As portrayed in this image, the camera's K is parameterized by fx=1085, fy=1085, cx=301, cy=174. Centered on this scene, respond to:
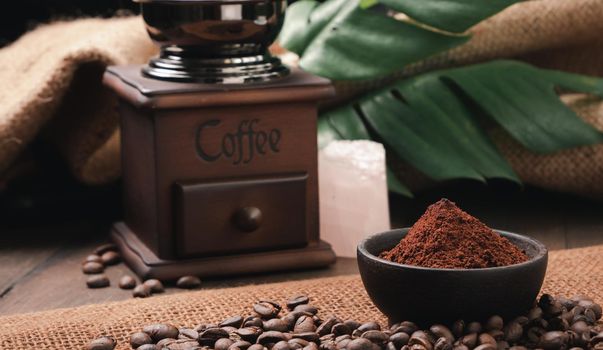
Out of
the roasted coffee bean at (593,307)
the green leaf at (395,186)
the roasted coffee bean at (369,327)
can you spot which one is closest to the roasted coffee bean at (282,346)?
the roasted coffee bean at (369,327)

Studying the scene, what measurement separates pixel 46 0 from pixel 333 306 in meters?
1.45

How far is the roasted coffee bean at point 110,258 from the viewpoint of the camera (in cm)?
201

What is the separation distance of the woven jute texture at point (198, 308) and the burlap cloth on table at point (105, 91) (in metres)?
0.49

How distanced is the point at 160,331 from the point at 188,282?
366 mm

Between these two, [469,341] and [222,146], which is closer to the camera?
[469,341]

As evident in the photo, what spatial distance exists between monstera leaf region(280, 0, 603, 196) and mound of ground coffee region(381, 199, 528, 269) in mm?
733

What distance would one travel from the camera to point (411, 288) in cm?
141

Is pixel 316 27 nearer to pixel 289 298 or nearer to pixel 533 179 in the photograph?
pixel 533 179

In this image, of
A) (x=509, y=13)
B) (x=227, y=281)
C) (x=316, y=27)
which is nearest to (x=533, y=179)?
(x=509, y=13)

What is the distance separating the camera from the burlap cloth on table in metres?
2.21

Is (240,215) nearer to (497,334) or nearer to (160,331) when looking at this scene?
(160,331)

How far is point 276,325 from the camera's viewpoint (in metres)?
1.50

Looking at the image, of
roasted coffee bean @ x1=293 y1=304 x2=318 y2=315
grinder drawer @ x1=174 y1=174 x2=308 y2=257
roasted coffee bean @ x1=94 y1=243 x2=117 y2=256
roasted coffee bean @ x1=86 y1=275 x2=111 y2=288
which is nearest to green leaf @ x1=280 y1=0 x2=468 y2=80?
grinder drawer @ x1=174 y1=174 x2=308 y2=257

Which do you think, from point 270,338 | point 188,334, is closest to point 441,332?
point 270,338
